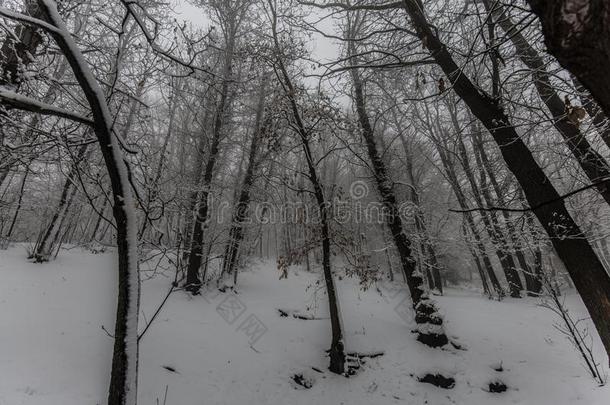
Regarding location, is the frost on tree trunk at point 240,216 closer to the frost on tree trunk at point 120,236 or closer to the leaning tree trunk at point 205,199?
the leaning tree trunk at point 205,199

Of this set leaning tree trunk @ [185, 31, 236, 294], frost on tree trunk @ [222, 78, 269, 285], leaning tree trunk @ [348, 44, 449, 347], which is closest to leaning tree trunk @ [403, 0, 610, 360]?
leaning tree trunk @ [348, 44, 449, 347]

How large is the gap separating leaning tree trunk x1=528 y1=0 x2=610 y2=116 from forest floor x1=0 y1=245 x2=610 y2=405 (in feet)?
19.6

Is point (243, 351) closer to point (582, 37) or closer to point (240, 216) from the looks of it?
point (240, 216)

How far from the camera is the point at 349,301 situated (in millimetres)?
10570

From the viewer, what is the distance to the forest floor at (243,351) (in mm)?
4992

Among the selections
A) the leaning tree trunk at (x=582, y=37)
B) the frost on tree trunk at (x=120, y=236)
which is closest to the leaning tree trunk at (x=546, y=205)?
the leaning tree trunk at (x=582, y=37)

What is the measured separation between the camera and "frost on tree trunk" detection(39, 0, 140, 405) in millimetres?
2371

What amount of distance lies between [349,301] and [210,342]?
5241mm

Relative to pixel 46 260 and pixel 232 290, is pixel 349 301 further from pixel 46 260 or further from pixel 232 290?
pixel 46 260

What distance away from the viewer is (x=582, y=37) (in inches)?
40.6

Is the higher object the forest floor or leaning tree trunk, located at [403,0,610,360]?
leaning tree trunk, located at [403,0,610,360]

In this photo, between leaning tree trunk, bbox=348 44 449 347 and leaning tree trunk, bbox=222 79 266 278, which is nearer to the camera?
leaning tree trunk, bbox=348 44 449 347

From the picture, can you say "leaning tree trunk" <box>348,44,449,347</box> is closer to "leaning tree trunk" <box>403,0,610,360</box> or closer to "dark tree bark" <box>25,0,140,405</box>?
"leaning tree trunk" <box>403,0,610,360</box>

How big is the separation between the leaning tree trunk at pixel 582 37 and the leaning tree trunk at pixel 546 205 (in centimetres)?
193
